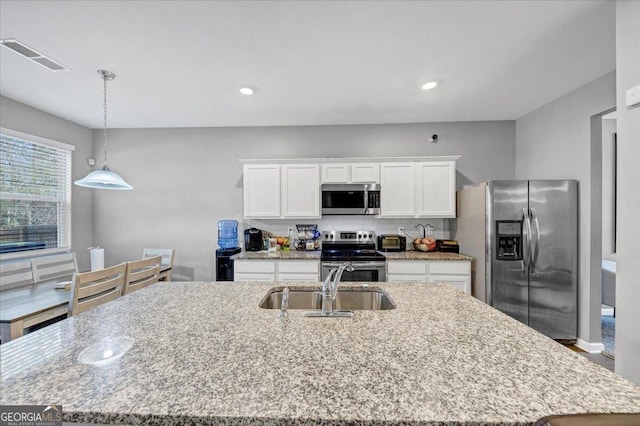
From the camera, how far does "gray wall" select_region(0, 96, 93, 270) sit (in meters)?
3.18

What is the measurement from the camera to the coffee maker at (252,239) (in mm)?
3795

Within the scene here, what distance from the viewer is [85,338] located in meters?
1.00

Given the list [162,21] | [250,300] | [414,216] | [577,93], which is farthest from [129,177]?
[577,93]

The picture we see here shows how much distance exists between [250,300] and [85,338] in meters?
0.66

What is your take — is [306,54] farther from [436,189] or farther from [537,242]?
[537,242]

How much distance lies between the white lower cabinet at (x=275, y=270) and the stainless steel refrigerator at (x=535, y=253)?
1.98m

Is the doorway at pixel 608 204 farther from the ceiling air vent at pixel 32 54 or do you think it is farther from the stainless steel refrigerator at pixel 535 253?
the ceiling air vent at pixel 32 54

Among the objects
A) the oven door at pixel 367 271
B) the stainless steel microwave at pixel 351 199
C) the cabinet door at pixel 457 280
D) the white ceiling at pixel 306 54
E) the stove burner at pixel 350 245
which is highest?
the white ceiling at pixel 306 54

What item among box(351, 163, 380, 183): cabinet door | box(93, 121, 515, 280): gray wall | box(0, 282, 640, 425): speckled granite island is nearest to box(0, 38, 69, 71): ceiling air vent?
box(93, 121, 515, 280): gray wall

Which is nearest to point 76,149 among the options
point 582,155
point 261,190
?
point 261,190

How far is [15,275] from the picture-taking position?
8.32ft

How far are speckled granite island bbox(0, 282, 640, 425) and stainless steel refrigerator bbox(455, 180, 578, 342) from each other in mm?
2072

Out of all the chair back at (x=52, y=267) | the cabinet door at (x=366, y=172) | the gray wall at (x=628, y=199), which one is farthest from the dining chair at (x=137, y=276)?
the gray wall at (x=628, y=199)

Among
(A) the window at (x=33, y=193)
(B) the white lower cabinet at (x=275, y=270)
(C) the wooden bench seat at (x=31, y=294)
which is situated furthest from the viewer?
(B) the white lower cabinet at (x=275, y=270)
